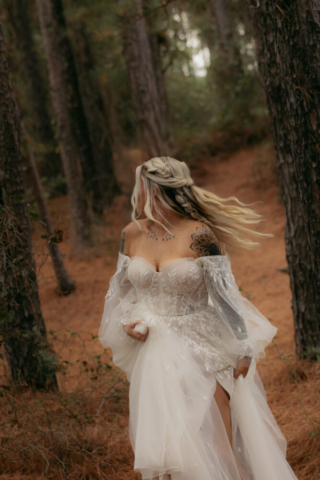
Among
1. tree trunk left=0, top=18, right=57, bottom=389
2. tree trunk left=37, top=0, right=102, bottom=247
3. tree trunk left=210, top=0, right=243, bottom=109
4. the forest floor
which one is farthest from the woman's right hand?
tree trunk left=210, top=0, right=243, bottom=109

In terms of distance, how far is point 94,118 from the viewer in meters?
13.8

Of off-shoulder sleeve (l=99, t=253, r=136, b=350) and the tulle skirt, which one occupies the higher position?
off-shoulder sleeve (l=99, t=253, r=136, b=350)

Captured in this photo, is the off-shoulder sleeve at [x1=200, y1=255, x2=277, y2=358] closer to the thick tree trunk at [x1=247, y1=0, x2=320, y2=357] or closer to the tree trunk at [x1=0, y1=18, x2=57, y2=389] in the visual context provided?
the thick tree trunk at [x1=247, y1=0, x2=320, y2=357]

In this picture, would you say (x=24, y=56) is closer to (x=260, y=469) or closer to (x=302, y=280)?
(x=302, y=280)

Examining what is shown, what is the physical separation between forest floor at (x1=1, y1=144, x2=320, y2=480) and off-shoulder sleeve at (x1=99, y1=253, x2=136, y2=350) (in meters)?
0.66

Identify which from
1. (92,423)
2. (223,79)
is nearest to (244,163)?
(223,79)

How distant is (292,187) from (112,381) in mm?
2835

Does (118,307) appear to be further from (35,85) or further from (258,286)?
(35,85)

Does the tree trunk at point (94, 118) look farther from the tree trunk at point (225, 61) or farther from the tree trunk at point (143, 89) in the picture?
the tree trunk at point (225, 61)

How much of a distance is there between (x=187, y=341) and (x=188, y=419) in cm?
47

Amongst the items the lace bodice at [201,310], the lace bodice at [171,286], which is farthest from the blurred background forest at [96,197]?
the lace bodice at [171,286]

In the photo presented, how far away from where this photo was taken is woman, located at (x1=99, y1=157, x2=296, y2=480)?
2.57m

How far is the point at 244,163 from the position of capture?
15.3 meters

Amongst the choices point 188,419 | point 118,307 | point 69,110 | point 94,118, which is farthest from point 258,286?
point 69,110
